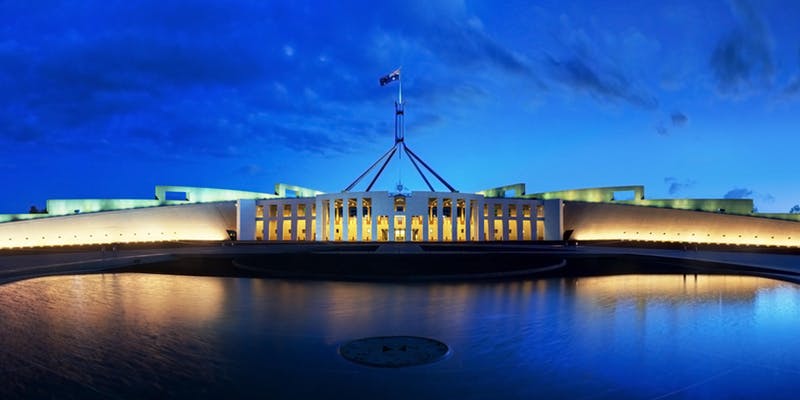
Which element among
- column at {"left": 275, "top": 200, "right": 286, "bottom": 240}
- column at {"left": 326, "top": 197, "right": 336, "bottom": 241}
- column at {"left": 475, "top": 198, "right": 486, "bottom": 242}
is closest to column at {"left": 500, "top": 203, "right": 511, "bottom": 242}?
column at {"left": 475, "top": 198, "right": 486, "bottom": 242}

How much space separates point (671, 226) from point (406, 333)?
158 feet

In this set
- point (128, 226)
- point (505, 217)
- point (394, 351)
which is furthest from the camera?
point (505, 217)

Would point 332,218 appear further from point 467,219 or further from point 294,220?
point 467,219

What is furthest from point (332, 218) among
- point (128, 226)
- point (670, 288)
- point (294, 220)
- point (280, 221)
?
point (670, 288)

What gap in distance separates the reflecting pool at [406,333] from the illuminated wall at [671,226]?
35.4 metres

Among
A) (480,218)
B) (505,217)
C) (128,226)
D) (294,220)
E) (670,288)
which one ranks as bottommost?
(670,288)

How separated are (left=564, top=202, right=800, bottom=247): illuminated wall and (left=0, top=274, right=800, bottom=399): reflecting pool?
35.4 metres

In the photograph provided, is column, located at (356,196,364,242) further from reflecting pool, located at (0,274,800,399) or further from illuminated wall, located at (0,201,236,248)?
reflecting pool, located at (0,274,800,399)

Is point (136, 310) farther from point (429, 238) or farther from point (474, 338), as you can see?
point (429, 238)

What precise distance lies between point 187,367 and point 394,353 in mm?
2843

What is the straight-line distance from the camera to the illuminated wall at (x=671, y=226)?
133ft

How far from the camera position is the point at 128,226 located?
45.8m

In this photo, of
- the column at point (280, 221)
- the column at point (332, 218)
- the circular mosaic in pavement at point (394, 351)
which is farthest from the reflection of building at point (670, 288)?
the column at point (280, 221)

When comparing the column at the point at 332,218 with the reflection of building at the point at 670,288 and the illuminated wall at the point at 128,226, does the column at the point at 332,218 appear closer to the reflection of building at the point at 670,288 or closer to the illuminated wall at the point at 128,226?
the illuminated wall at the point at 128,226
